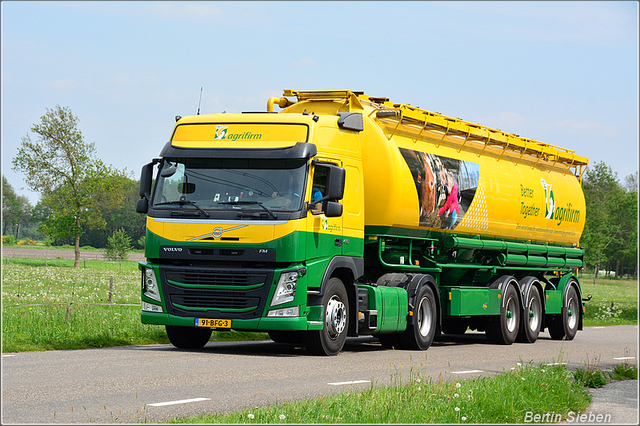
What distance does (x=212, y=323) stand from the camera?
44.7ft

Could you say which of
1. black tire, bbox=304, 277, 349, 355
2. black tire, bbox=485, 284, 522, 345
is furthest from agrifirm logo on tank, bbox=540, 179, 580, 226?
black tire, bbox=304, 277, 349, 355

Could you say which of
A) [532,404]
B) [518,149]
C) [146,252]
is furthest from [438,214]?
[532,404]

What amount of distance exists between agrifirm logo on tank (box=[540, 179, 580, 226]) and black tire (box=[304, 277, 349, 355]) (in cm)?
935

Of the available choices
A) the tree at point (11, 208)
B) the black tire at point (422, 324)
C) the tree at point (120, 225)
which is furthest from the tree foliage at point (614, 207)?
the tree at point (11, 208)

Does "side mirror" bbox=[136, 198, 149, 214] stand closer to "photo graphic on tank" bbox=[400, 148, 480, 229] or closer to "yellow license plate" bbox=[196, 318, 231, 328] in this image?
"yellow license plate" bbox=[196, 318, 231, 328]

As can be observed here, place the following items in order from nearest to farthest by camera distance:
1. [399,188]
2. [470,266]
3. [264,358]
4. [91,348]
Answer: [264,358], [91,348], [399,188], [470,266]

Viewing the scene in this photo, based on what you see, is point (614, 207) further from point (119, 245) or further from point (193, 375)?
point (193, 375)

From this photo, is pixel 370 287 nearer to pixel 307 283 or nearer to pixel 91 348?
pixel 307 283

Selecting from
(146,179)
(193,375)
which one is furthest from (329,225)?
(193,375)

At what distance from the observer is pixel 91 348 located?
1461 cm

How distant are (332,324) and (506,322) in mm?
7123

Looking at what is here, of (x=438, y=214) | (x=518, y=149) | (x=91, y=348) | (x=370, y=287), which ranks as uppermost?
(x=518, y=149)

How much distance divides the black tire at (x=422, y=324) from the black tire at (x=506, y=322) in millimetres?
3094

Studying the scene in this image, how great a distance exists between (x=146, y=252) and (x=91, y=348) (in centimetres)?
202
